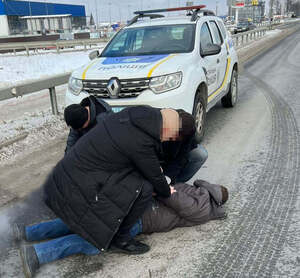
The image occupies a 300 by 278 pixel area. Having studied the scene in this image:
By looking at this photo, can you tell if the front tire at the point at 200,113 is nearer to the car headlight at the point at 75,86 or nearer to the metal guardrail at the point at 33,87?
the car headlight at the point at 75,86

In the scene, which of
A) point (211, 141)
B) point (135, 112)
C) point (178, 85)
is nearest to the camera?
point (135, 112)

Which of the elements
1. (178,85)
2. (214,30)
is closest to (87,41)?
(214,30)

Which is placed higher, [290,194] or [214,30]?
[214,30]

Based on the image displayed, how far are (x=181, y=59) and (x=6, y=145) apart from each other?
306 cm

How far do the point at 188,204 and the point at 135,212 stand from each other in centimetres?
57

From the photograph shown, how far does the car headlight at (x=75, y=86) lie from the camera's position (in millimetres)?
5182

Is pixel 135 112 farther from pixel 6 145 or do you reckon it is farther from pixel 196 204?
pixel 6 145

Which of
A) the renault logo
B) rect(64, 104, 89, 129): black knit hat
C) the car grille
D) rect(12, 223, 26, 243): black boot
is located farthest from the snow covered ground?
rect(12, 223, 26, 243): black boot

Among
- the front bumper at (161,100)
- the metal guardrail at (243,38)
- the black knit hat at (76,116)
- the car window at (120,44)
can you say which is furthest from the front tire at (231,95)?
the metal guardrail at (243,38)

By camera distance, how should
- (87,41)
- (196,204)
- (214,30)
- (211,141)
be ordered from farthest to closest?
(87,41) → (214,30) → (211,141) → (196,204)

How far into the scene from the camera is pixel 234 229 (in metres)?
3.21

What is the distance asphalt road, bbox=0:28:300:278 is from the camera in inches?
108

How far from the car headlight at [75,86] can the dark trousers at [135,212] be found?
9.13 feet

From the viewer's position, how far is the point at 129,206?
2.71 meters
